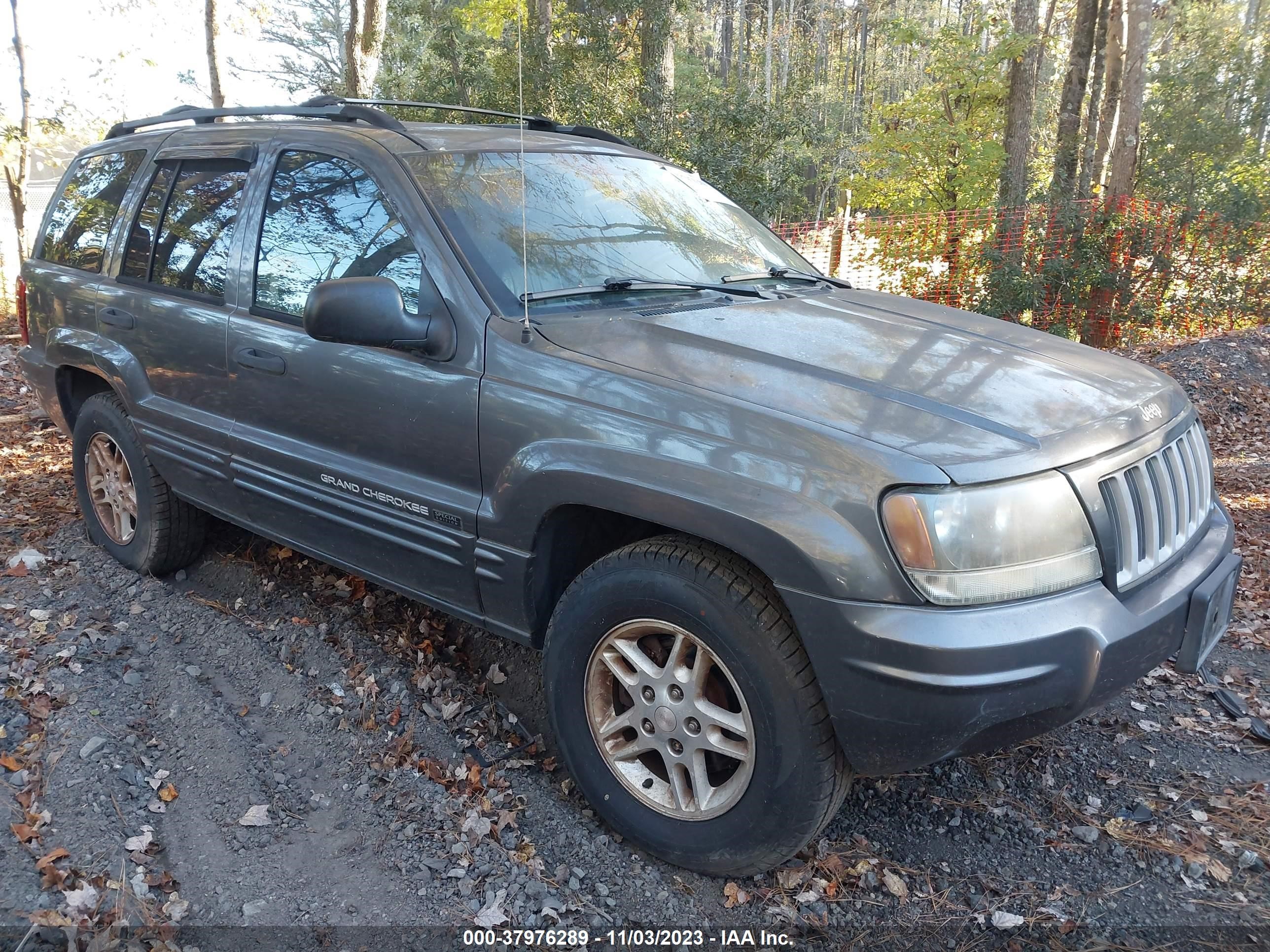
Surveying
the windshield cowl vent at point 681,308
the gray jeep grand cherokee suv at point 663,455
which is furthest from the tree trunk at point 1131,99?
the windshield cowl vent at point 681,308

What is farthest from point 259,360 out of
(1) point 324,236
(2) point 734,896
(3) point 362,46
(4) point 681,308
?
(3) point 362,46

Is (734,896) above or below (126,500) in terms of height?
below

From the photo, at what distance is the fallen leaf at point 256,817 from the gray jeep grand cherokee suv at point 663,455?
82 centimetres

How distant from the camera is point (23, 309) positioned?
188 inches

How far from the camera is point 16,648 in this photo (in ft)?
12.3

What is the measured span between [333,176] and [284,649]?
1.90 m

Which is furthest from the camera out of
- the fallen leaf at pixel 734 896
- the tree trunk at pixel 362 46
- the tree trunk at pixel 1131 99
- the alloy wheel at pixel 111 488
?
the tree trunk at pixel 1131 99

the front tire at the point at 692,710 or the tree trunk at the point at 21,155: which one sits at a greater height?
the tree trunk at the point at 21,155

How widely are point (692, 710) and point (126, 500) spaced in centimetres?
335

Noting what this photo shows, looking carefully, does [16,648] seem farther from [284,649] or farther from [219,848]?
[219,848]

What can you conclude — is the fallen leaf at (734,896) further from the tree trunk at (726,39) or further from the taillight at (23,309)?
the tree trunk at (726,39)

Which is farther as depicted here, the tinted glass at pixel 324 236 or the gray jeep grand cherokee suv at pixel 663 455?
the tinted glass at pixel 324 236

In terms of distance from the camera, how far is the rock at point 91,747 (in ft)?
10.0

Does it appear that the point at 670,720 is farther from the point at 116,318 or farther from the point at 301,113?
the point at 116,318
